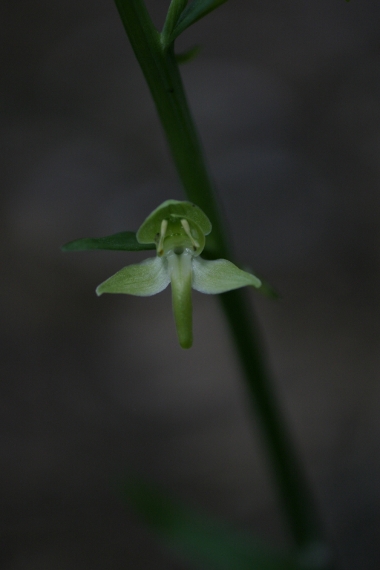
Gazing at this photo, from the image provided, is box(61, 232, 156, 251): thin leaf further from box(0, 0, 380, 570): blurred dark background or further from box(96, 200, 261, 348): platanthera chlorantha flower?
box(0, 0, 380, 570): blurred dark background

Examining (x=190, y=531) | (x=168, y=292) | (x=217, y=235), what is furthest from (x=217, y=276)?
(x=168, y=292)

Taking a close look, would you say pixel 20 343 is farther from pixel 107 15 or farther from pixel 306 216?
pixel 107 15

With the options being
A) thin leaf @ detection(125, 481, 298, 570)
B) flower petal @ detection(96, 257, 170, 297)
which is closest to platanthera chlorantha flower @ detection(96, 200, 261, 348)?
flower petal @ detection(96, 257, 170, 297)

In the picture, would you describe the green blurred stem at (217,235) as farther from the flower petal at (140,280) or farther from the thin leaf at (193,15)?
the flower petal at (140,280)

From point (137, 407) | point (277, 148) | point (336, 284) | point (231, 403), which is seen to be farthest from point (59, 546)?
point (277, 148)

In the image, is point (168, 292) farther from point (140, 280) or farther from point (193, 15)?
point (193, 15)

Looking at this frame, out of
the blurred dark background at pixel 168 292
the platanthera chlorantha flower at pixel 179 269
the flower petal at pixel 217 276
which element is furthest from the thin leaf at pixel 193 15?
the blurred dark background at pixel 168 292
